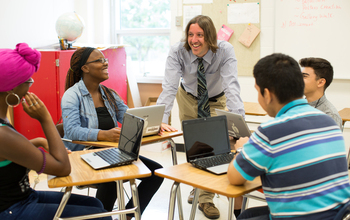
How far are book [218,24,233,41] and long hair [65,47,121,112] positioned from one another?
2.05 meters

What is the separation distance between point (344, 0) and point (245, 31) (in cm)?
109

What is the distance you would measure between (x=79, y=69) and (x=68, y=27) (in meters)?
1.59

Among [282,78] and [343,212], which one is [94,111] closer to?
[282,78]

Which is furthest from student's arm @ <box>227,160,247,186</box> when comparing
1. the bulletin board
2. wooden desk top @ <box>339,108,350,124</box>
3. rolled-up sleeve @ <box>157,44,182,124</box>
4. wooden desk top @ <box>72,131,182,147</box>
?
the bulletin board

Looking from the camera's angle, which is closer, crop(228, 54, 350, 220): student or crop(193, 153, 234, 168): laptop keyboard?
crop(228, 54, 350, 220): student

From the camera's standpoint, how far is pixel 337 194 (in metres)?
1.17

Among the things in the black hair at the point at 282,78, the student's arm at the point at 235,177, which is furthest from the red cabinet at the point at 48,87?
the black hair at the point at 282,78

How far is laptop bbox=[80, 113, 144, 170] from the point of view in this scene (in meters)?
1.66

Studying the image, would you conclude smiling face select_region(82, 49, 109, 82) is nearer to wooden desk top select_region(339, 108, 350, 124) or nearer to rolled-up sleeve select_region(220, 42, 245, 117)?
rolled-up sleeve select_region(220, 42, 245, 117)

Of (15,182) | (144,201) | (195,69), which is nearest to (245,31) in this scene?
(195,69)

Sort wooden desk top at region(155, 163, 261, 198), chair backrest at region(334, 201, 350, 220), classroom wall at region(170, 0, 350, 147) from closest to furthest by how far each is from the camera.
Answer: chair backrest at region(334, 201, 350, 220), wooden desk top at region(155, 163, 261, 198), classroom wall at region(170, 0, 350, 147)

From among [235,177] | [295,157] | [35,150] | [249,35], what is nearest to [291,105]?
[295,157]

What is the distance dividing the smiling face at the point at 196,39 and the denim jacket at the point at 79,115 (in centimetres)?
77

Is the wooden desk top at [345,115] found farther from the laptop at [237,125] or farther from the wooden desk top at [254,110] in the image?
the laptop at [237,125]
